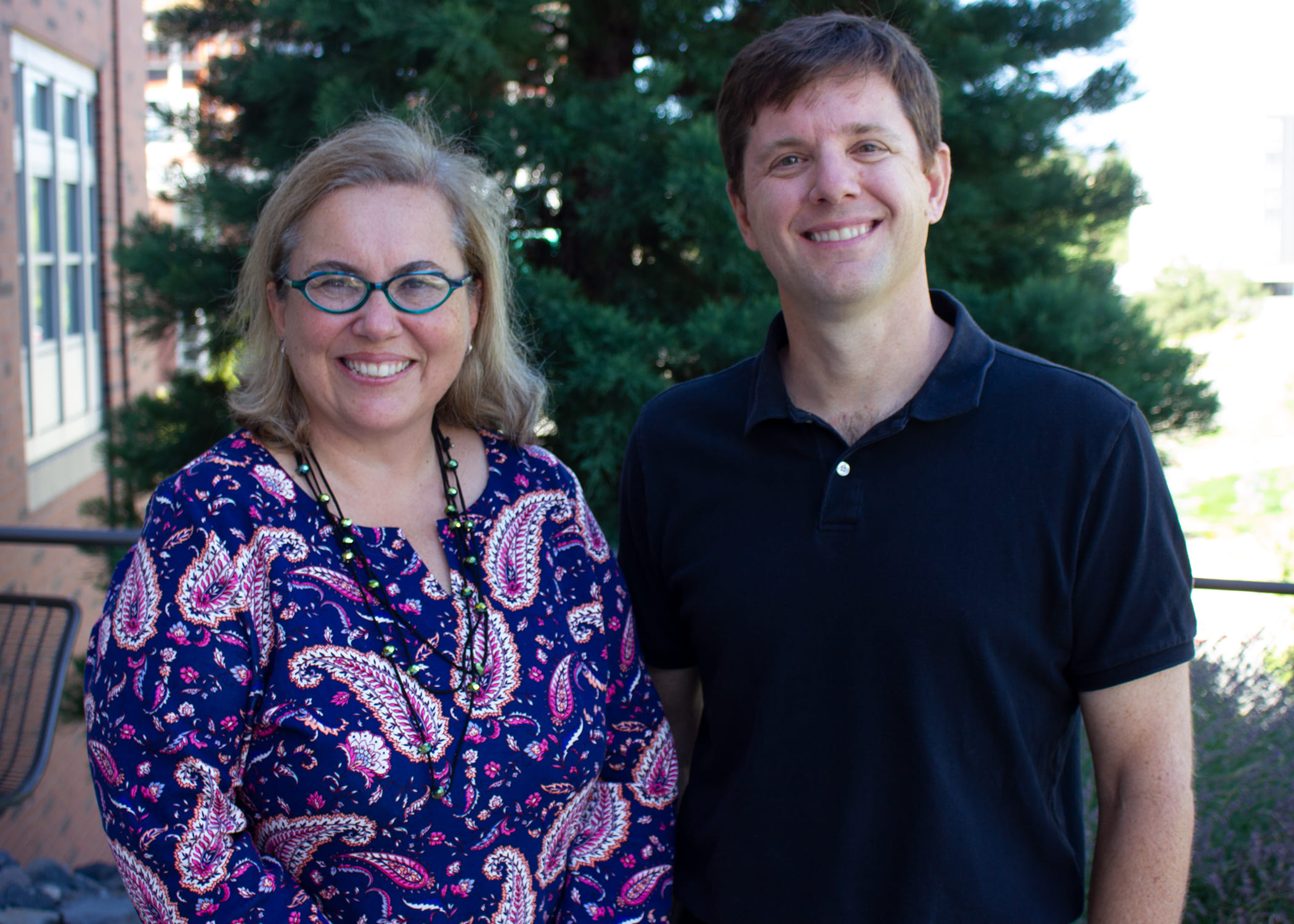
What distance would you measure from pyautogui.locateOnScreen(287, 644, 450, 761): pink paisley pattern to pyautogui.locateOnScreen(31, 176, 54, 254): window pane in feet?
24.9

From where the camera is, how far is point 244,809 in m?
1.47

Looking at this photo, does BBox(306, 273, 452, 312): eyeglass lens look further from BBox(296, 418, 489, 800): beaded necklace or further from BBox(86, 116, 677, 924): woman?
BBox(296, 418, 489, 800): beaded necklace

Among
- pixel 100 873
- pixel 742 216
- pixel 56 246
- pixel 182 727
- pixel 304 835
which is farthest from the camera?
pixel 56 246

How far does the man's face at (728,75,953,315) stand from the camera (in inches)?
64.8

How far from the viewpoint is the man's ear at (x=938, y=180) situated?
1791 mm

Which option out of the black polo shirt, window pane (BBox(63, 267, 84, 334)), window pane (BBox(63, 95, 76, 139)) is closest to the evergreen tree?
the black polo shirt

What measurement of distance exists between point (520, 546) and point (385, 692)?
349mm

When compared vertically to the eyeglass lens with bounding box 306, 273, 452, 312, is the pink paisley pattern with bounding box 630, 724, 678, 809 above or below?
below

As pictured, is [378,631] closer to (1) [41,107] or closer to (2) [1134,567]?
(2) [1134,567]

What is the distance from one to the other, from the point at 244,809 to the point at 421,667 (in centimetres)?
30

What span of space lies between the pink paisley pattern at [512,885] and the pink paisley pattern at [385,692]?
183 mm

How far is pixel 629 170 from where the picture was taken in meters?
3.94

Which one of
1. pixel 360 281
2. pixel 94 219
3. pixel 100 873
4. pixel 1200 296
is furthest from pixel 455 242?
pixel 1200 296

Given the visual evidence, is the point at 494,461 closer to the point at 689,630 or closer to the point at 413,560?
the point at 413,560
